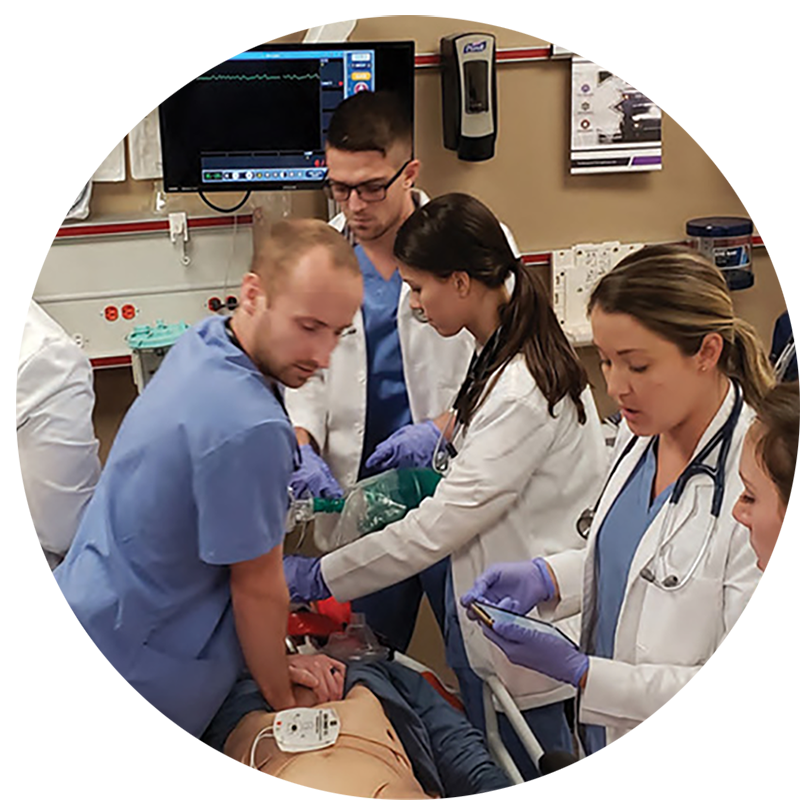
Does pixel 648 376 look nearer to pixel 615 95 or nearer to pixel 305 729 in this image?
pixel 305 729

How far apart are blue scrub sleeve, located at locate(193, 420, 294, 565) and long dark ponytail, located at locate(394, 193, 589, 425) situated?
1.83ft

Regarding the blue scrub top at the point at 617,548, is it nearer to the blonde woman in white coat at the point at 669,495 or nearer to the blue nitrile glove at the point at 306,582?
the blonde woman in white coat at the point at 669,495

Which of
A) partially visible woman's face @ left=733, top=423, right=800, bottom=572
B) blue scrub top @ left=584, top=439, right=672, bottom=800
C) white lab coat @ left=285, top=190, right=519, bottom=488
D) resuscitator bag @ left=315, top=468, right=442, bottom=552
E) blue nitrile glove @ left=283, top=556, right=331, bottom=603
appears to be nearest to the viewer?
partially visible woman's face @ left=733, top=423, right=800, bottom=572

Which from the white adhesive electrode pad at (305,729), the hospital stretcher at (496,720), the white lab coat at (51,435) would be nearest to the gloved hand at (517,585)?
the hospital stretcher at (496,720)

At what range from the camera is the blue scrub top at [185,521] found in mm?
1378

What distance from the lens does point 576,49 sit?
2.98 metres

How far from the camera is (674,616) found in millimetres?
1452

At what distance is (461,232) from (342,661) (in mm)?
689

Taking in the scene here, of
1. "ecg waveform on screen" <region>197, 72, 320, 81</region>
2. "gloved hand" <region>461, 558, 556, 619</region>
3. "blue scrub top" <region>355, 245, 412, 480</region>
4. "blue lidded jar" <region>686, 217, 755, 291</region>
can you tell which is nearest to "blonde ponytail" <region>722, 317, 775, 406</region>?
"gloved hand" <region>461, 558, 556, 619</region>

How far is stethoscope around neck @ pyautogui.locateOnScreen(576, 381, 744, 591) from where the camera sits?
1455 millimetres

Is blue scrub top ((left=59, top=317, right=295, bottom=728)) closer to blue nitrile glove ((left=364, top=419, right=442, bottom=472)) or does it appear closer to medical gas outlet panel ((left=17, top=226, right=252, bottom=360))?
blue nitrile glove ((left=364, top=419, right=442, bottom=472))

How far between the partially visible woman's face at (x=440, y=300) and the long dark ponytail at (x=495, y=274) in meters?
0.01

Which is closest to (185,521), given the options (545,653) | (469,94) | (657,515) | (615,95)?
(545,653)

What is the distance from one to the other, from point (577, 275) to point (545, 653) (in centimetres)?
177
